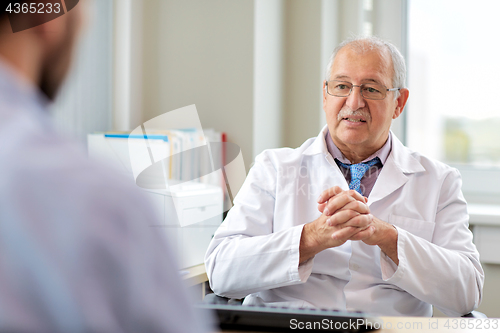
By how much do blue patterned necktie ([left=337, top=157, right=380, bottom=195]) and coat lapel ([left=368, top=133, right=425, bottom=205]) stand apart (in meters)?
0.06

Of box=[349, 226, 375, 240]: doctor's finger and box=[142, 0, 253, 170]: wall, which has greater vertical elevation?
box=[142, 0, 253, 170]: wall

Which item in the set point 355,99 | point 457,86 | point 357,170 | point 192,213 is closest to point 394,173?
point 357,170

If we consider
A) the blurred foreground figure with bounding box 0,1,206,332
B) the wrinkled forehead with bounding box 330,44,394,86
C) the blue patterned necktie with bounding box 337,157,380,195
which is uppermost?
the wrinkled forehead with bounding box 330,44,394,86

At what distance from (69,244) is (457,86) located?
2562mm

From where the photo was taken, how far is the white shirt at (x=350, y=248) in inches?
48.1

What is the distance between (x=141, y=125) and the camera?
8.08 ft

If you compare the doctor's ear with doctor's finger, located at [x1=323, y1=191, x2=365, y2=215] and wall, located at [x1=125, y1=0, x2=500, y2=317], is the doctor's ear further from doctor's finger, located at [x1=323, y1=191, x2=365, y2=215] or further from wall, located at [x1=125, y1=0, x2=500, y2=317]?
wall, located at [x1=125, y1=0, x2=500, y2=317]

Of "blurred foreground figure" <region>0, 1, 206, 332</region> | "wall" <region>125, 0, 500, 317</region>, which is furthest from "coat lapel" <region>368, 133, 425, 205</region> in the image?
"blurred foreground figure" <region>0, 1, 206, 332</region>

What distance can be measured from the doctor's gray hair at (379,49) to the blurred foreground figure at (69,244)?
52.6 inches

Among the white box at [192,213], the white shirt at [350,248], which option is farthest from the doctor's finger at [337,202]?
the white box at [192,213]

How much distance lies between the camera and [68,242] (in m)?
0.20

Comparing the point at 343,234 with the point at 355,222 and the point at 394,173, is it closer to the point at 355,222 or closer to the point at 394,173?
the point at 355,222

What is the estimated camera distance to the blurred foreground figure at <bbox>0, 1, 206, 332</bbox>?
20 cm

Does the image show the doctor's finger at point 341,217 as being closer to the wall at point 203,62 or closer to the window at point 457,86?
the wall at point 203,62
